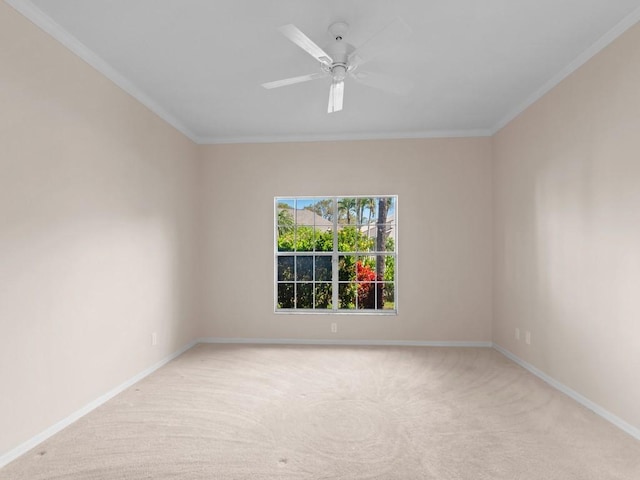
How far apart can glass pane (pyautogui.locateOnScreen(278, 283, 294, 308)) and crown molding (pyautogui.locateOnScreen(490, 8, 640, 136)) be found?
3303 mm

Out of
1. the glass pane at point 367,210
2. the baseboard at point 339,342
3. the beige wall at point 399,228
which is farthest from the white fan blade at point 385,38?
the baseboard at point 339,342

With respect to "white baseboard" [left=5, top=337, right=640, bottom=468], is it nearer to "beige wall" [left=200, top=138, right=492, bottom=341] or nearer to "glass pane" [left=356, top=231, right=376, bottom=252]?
"beige wall" [left=200, top=138, right=492, bottom=341]

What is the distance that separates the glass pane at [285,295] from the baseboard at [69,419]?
5.31 feet

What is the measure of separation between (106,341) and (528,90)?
437cm

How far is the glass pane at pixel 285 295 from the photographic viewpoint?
203 inches

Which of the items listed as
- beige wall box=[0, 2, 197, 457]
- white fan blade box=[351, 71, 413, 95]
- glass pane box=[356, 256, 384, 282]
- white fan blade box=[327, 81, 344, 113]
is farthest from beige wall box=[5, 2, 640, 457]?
white fan blade box=[327, 81, 344, 113]

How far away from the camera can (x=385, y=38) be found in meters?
2.24

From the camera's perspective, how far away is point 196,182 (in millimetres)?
5074

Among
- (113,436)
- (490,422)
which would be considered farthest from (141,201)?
(490,422)

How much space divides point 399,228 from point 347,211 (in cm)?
72

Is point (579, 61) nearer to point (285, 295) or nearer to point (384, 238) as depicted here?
point (384, 238)

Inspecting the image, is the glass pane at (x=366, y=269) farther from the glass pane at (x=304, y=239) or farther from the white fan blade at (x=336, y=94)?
the white fan blade at (x=336, y=94)

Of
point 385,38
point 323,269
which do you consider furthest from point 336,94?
point 323,269

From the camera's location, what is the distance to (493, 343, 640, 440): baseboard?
101 inches
